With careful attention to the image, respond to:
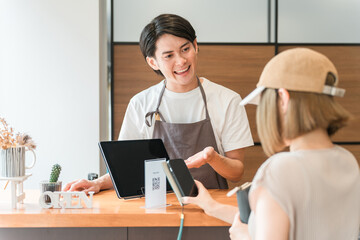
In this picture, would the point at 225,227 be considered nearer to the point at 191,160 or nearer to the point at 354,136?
the point at 191,160

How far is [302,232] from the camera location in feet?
3.22

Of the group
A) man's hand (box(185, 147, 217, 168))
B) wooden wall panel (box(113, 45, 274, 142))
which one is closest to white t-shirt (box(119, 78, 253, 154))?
man's hand (box(185, 147, 217, 168))

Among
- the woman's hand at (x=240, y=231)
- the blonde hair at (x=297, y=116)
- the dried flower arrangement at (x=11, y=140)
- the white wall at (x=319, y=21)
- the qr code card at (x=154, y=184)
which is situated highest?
the white wall at (x=319, y=21)

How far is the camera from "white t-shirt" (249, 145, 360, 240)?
95cm

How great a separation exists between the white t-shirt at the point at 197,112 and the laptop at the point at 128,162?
0.42m

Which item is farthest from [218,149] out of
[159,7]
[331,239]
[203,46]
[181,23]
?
[159,7]

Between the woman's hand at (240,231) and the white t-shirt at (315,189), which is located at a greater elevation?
the white t-shirt at (315,189)

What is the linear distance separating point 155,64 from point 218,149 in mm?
518

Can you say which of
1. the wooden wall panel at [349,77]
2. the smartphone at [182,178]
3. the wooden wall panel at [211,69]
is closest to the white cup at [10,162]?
the smartphone at [182,178]

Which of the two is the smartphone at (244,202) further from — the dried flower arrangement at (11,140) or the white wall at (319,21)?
the white wall at (319,21)

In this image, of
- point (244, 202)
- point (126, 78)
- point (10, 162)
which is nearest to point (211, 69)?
point (126, 78)

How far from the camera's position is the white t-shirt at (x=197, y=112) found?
6.81ft

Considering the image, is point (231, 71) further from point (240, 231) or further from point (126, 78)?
point (240, 231)

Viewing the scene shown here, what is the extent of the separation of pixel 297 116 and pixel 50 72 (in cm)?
260
